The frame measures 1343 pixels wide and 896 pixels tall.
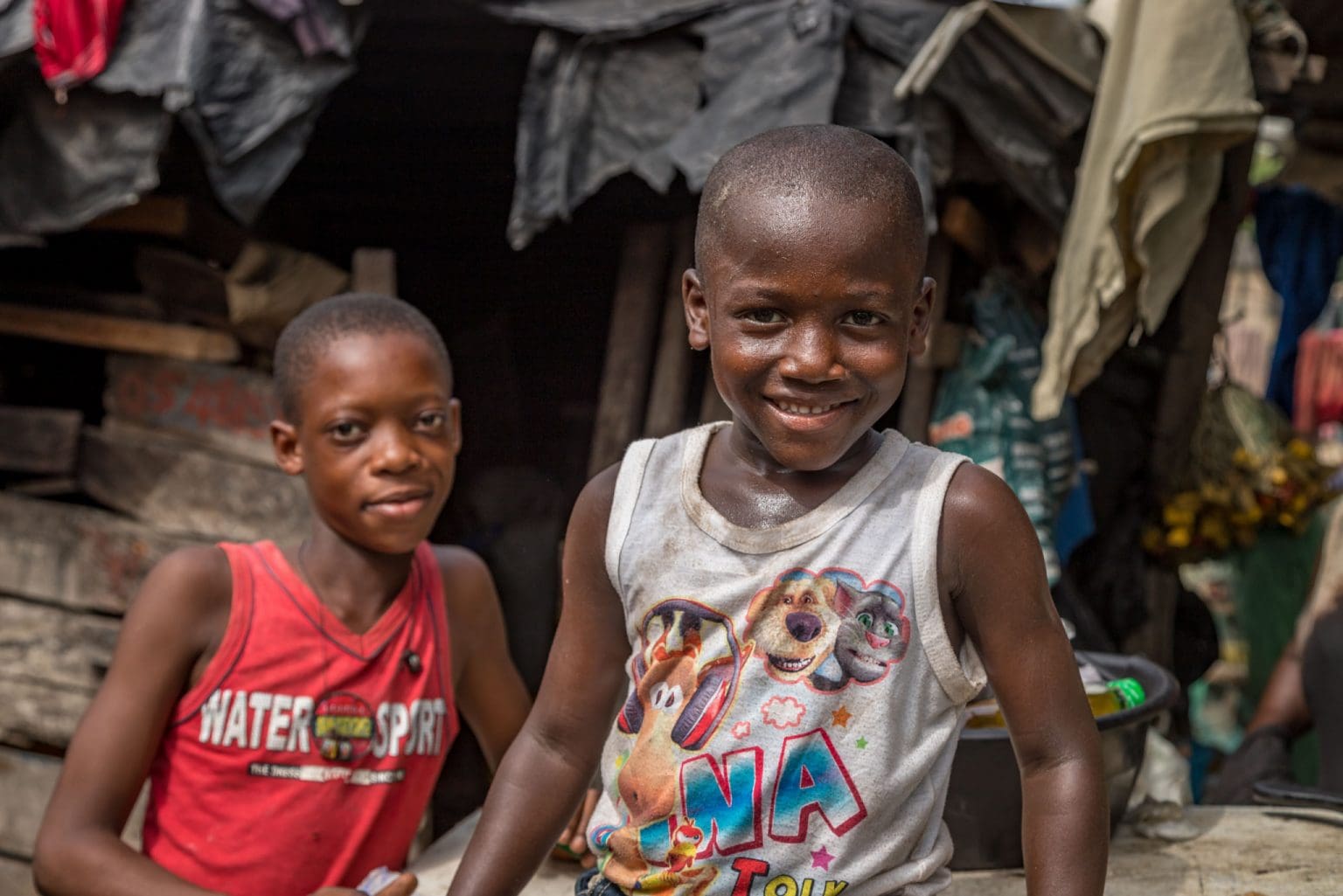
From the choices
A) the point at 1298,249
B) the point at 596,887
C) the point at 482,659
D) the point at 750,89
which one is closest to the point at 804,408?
the point at 596,887

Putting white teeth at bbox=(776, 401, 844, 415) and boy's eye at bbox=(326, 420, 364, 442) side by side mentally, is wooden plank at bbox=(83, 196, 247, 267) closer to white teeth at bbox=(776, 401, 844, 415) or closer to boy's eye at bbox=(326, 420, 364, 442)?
boy's eye at bbox=(326, 420, 364, 442)

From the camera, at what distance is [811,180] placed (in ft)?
4.47

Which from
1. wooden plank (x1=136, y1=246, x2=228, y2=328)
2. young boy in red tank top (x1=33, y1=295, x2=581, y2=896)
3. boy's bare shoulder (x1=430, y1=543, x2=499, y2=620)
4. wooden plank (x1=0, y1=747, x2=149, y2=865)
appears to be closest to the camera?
young boy in red tank top (x1=33, y1=295, x2=581, y2=896)

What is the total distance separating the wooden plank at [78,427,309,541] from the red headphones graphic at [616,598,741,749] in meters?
2.81

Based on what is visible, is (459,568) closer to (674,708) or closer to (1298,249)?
(674,708)

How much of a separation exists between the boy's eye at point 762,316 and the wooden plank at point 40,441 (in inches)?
140

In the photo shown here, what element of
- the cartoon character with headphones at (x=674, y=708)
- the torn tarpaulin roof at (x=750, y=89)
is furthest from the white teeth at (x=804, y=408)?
the torn tarpaulin roof at (x=750, y=89)

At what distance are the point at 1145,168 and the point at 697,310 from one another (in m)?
2.64

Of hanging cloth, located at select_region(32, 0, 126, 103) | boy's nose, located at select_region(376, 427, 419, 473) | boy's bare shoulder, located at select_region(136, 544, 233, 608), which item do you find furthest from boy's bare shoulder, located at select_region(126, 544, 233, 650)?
hanging cloth, located at select_region(32, 0, 126, 103)

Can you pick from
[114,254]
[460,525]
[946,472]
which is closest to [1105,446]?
[460,525]

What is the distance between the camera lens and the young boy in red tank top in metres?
2.06

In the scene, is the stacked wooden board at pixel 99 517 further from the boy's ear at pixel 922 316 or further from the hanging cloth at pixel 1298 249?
the hanging cloth at pixel 1298 249

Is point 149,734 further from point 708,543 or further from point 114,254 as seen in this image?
point 114,254

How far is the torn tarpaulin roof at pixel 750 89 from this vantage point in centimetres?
347
